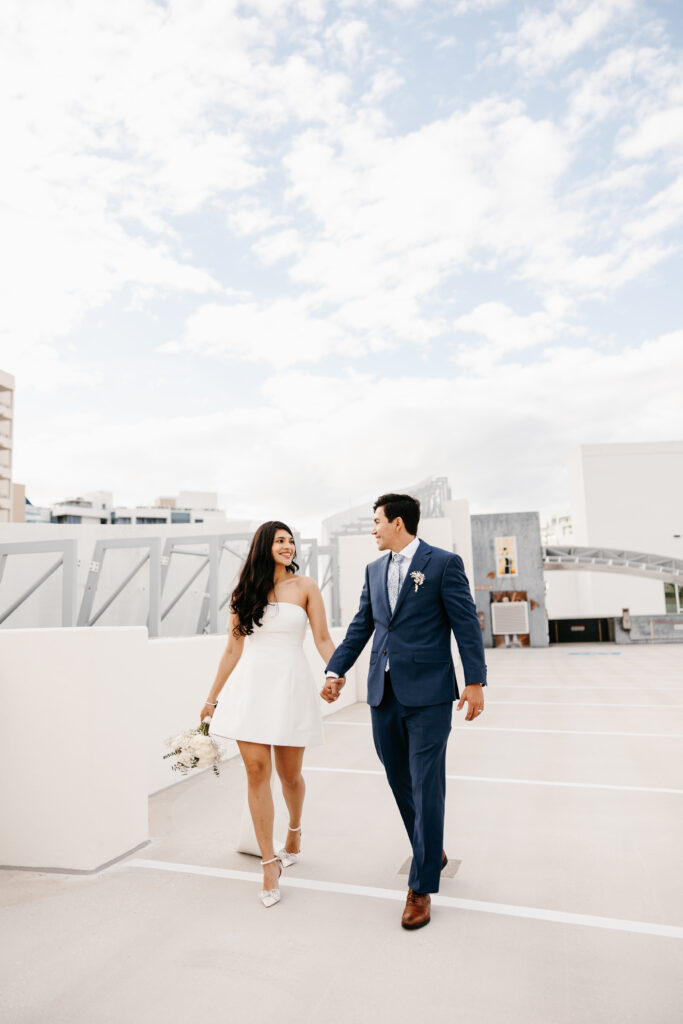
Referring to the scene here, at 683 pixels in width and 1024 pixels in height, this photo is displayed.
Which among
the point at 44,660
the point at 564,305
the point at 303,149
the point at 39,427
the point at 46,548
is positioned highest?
the point at 39,427

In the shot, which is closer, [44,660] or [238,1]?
[44,660]

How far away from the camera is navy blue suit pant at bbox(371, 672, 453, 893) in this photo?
2342mm

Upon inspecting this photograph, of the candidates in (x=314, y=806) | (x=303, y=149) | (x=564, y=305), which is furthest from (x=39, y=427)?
(x=314, y=806)

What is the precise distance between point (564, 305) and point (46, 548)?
613 inches

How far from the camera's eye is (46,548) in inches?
200

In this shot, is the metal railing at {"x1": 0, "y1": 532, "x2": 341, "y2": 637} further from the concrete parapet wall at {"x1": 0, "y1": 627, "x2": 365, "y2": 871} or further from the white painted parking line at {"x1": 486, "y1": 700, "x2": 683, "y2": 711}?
the white painted parking line at {"x1": 486, "y1": 700, "x2": 683, "y2": 711}

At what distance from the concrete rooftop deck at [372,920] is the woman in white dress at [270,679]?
362mm

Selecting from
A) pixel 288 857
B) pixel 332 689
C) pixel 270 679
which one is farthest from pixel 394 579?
pixel 288 857

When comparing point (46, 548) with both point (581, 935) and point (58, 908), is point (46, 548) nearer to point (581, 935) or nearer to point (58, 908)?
point (58, 908)

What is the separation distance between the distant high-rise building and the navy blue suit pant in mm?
52285

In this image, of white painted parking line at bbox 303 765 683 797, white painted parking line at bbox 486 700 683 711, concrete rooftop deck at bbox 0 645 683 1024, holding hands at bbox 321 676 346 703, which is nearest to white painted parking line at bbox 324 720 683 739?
concrete rooftop deck at bbox 0 645 683 1024

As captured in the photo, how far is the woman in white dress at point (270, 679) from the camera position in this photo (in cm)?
266

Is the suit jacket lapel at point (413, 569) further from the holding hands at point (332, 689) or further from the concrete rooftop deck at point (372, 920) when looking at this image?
the concrete rooftop deck at point (372, 920)

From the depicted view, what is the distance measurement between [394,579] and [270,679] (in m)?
0.66
